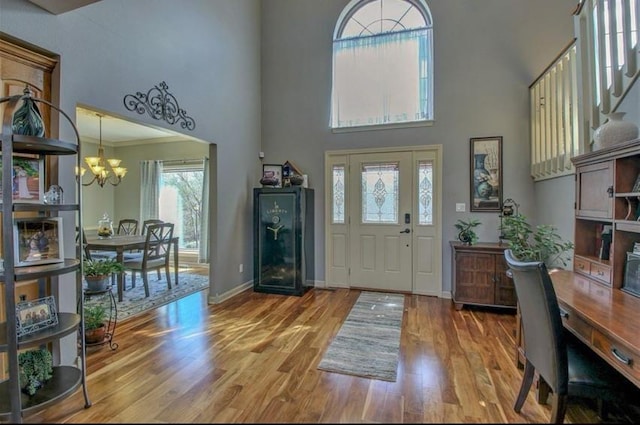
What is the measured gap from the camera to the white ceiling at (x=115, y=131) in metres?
5.13

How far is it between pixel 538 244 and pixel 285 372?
2570mm

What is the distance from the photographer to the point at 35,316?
5.99 feet

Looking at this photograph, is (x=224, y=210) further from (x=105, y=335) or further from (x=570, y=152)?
(x=570, y=152)

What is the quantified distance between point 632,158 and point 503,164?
2.10 metres

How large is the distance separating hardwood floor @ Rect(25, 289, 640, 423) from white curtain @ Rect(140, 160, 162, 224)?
12.3ft

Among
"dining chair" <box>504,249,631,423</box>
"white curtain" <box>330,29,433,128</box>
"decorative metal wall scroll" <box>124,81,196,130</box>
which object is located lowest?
"dining chair" <box>504,249,631,423</box>

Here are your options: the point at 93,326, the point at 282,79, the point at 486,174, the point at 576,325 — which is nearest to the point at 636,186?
the point at 576,325

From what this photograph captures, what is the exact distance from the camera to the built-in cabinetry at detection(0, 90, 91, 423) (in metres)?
1.58

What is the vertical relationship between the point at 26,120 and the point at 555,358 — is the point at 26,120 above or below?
above

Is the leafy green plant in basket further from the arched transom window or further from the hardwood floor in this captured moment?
the arched transom window

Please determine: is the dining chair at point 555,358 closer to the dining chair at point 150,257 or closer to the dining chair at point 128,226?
the dining chair at point 150,257

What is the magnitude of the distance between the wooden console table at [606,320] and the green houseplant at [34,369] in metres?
3.07

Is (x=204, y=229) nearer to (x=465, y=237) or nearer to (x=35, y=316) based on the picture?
(x=35, y=316)

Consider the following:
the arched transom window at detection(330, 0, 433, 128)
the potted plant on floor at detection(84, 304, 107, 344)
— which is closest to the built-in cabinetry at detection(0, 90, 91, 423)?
the potted plant on floor at detection(84, 304, 107, 344)
